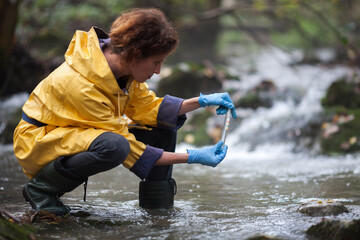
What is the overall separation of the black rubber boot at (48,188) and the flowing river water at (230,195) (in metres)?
0.12

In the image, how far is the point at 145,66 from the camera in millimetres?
2447

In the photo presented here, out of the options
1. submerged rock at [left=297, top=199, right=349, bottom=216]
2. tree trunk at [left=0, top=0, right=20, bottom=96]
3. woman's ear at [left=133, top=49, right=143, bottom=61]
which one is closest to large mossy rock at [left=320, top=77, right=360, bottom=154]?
submerged rock at [left=297, top=199, right=349, bottom=216]

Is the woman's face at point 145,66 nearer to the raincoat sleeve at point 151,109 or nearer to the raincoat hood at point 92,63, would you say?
the raincoat hood at point 92,63

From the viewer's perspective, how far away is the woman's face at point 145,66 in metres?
2.43

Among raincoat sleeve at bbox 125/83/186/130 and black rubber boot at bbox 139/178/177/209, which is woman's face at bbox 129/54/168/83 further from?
black rubber boot at bbox 139/178/177/209

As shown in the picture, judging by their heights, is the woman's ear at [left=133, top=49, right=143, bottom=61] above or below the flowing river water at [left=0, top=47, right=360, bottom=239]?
above

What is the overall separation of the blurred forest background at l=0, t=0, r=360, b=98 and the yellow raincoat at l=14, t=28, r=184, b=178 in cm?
441

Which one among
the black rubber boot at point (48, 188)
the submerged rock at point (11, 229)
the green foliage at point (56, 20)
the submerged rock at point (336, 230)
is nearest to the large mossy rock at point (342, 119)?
the submerged rock at point (336, 230)

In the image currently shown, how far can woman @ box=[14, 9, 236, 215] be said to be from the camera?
238cm

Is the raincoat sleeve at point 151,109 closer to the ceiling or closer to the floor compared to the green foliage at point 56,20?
closer to the floor

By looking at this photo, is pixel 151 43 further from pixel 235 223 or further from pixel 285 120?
pixel 285 120

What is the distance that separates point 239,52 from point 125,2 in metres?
4.96

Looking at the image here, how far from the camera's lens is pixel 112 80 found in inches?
95.8

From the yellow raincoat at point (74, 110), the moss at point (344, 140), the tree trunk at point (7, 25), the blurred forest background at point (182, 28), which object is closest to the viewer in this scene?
the yellow raincoat at point (74, 110)
